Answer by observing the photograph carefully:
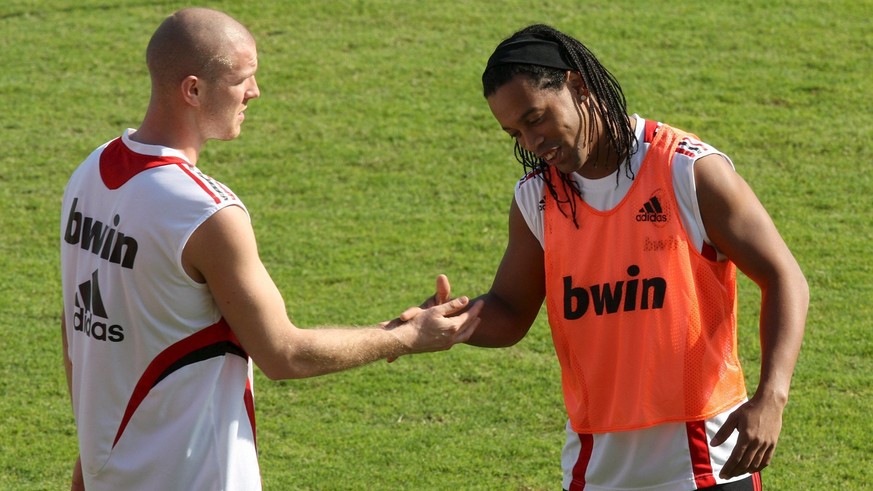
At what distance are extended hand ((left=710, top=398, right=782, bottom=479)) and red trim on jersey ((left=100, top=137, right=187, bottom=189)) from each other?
1.60 meters

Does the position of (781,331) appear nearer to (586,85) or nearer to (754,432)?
(754,432)

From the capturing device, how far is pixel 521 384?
6.51 meters

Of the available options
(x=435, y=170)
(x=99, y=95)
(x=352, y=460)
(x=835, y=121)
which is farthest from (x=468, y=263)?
(x=99, y=95)

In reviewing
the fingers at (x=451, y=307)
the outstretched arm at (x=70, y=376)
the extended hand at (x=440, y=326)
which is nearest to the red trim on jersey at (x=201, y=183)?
the outstretched arm at (x=70, y=376)

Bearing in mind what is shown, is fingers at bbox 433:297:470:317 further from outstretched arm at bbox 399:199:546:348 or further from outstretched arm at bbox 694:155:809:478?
outstretched arm at bbox 694:155:809:478

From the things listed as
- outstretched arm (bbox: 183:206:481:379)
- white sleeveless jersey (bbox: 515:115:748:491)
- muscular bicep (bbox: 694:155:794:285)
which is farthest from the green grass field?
muscular bicep (bbox: 694:155:794:285)

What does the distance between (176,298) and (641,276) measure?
1258 millimetres

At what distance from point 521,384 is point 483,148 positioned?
11.3 ft

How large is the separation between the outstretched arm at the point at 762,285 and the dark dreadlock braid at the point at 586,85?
0.90 ft

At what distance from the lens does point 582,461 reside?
3.54m

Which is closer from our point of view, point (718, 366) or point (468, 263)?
point (718, 366)

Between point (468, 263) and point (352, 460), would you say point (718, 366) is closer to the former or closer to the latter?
point (352, 460)

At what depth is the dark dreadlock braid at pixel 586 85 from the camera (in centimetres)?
342

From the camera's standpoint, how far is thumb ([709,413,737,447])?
125 inches
